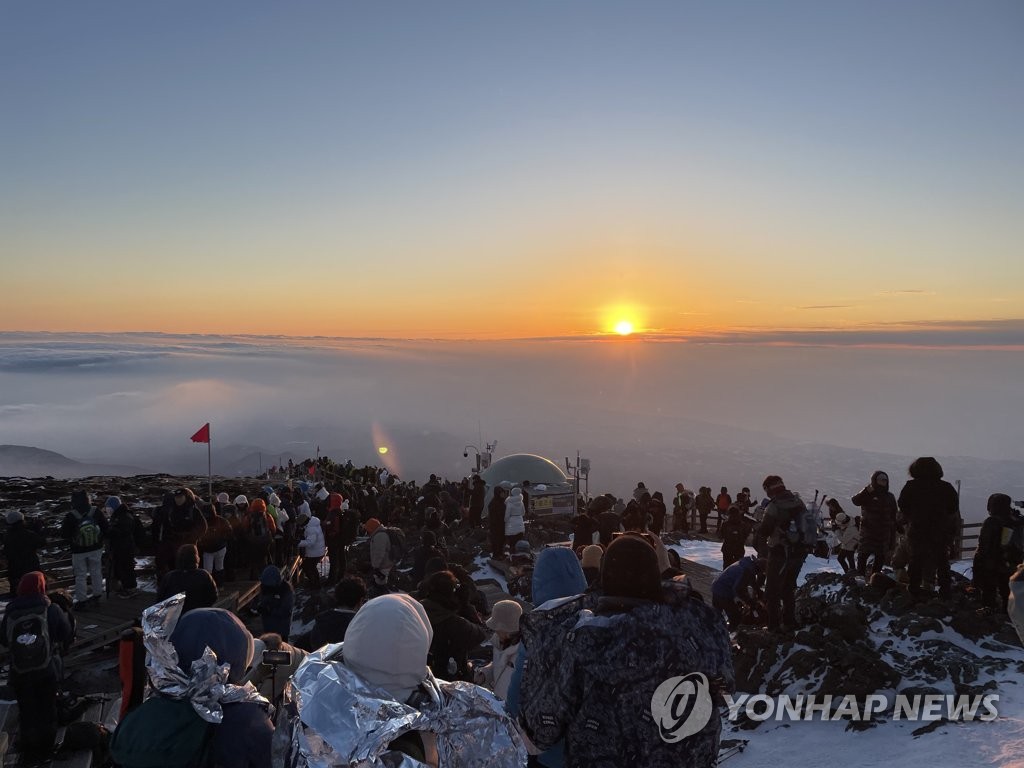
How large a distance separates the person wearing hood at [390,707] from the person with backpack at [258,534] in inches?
394

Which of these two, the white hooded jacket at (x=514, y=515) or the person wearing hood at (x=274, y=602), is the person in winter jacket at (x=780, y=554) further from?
the white hooded jacket at (x=514, y=515)

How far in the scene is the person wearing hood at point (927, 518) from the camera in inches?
304

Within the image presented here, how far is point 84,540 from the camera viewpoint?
10383 millimetres

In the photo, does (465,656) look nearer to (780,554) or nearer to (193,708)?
(193,708)

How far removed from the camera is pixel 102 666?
977cm

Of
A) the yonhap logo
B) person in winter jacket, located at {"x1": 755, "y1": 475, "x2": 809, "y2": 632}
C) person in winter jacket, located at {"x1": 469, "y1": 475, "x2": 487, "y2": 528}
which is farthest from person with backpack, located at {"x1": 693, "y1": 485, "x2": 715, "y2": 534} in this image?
the yonhap logo

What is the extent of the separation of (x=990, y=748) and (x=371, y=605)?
5432 mm

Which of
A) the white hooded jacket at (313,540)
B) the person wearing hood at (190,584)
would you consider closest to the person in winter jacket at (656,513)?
the white hooded jacket at (313,540)

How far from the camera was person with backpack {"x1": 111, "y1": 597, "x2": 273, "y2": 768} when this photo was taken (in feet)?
8.64

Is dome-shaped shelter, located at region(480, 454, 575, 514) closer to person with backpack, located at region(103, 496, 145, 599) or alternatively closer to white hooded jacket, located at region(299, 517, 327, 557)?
white hooded jacket, located at region(299, 517, 327, 557)

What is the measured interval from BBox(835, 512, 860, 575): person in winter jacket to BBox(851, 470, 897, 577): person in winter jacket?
1367mm

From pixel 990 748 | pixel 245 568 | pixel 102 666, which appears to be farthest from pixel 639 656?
pixel 245 568

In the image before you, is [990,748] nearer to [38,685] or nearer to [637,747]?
[637,747]

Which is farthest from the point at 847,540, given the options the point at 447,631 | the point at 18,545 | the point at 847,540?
the point at 18,545
